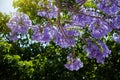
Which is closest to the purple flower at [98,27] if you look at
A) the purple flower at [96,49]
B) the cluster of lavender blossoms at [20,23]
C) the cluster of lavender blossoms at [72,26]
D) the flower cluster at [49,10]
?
the cluster of lavender blossoms at [72,26]

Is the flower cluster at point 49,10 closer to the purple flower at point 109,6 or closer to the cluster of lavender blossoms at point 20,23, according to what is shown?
the cluster of lavender blossoms at point 20,23

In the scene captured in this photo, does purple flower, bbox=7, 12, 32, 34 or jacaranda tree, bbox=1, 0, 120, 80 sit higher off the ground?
purple flower, bbox=7, 12, 32, 34

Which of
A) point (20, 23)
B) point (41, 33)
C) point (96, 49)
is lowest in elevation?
point (96, 49)

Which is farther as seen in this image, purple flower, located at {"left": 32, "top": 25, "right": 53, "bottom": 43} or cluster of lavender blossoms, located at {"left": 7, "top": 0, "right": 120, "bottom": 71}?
purple flower, located at {"left": 32, "top": 25, "right": 53, "bottom": 43}

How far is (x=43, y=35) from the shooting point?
754 centimetres

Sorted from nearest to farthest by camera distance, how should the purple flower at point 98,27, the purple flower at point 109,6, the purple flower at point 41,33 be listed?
1. the purple flower at point 41,33
2. the purple flower at point 98,27
3. the purple flower at point 109,6

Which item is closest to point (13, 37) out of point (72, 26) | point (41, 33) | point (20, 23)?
point (20, 23)

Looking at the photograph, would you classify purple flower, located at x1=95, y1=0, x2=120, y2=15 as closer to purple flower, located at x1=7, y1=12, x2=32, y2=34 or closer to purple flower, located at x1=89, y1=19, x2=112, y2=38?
purple flower, located at x1=89, y1=19, x2=112, y2=38

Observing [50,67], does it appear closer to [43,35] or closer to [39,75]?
[39,75]

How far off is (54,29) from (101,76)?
14198 mm

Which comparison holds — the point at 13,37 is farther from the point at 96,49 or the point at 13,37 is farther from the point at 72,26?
the point at 96,49

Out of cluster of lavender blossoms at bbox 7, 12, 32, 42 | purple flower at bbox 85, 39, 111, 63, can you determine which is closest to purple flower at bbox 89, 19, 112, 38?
purple flower at bbox 85, 39, 111, 63

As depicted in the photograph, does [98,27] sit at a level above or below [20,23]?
below

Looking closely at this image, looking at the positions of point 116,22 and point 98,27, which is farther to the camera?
point 116,22
